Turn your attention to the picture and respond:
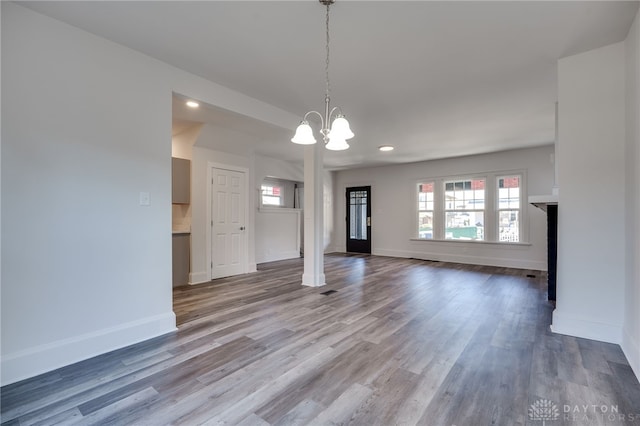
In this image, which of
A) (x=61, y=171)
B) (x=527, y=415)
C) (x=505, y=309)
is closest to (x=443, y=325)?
(x=505, y=309)

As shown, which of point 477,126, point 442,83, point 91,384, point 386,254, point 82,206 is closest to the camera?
point 91,384

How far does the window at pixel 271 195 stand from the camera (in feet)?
24.8

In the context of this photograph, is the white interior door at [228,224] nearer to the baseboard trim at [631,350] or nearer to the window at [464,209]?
the window at [464,209]

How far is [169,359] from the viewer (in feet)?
7.34

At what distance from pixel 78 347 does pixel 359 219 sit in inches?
285

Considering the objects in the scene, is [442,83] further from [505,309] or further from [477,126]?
[505,309]

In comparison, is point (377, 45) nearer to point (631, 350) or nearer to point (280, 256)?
point (631, 350)

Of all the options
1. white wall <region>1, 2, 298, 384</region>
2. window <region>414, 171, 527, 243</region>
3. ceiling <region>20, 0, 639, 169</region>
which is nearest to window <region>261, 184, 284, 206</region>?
ceiling <region>20, 0, 639, 169</region>

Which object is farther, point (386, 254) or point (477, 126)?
point (386, 254)

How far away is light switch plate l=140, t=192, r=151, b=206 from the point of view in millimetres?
2617

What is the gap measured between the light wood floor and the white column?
1.06 meters

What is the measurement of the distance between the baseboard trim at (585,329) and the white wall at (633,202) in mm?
99

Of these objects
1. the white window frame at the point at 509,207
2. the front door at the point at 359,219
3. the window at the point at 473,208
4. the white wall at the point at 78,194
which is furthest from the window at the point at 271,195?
the white window frame at the point at 509,207

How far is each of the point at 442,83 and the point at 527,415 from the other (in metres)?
2.98
